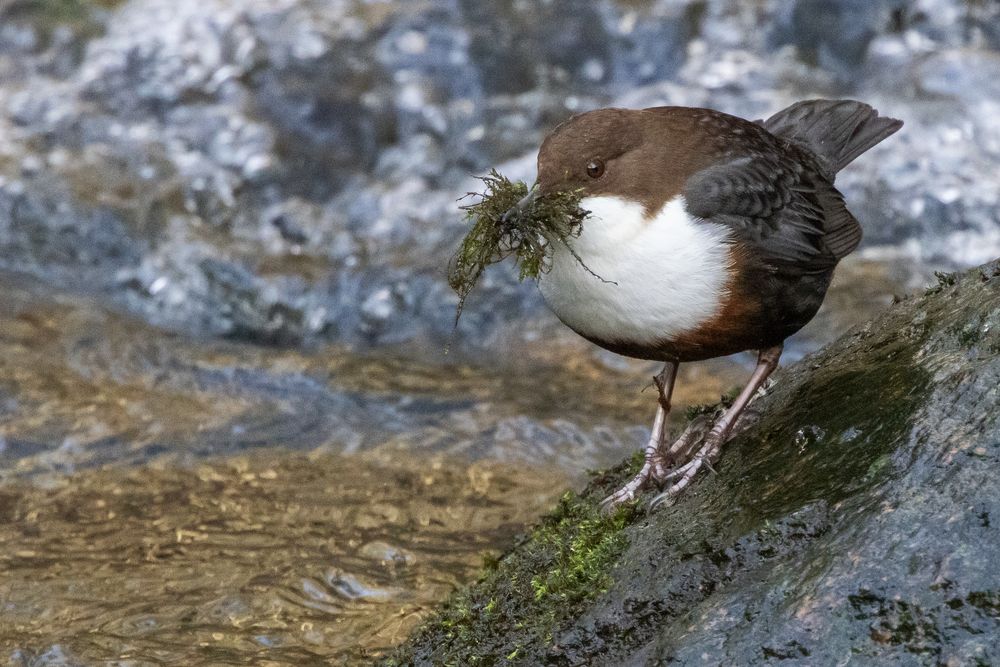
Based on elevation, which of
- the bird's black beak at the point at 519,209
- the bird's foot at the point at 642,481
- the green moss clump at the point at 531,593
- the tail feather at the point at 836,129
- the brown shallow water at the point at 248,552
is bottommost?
the brown shallow water at the point at 248,552

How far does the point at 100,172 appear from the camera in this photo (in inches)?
312

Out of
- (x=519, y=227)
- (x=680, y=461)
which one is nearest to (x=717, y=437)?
(x=680, y=461)

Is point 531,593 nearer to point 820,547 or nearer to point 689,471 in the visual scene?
point 689,471

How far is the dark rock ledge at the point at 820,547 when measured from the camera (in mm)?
2084

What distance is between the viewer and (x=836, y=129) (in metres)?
3.92

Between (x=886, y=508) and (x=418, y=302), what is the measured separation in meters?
5.00

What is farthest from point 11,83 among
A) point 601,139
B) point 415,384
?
point 601,139

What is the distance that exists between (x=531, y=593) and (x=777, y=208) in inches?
49.8

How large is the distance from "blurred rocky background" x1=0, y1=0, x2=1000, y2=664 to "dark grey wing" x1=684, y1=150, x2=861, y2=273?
5.67ft

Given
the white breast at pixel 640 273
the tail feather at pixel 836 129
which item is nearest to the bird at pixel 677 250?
the white breast at pixel 640 273

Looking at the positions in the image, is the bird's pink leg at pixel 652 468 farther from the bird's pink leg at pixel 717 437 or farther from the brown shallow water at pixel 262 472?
the brown shallow water at pixel 262 472

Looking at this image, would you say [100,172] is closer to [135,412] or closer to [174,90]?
[174,90]

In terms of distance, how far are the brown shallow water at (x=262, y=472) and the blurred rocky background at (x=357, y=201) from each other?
0.08ft

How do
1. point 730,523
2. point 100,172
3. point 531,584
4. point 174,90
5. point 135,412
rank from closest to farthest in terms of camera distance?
1. point 730,523
2. point 531,584
3. point 135,412
4. point 100,172
5. point 174,90
